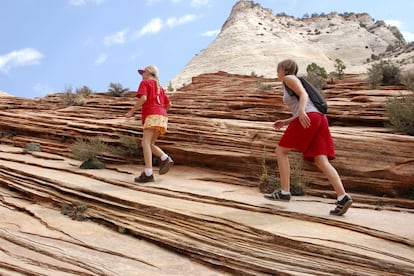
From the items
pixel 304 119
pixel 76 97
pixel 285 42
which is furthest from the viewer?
pixel 285 42

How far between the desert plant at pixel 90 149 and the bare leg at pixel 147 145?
5.86ft

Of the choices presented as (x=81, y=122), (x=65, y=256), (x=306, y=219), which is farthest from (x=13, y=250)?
(x=81, y=122)

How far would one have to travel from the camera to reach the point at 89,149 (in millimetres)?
9711

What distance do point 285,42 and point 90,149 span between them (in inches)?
1571

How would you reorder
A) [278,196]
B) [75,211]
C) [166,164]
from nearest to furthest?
[75,211], [278,196], [166,164]

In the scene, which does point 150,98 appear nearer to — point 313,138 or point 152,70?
point 152,70

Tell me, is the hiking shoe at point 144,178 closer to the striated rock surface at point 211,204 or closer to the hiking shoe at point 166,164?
the striated rock surface at point 211,204

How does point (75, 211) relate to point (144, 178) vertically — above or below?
below

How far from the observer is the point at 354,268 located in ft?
15.1

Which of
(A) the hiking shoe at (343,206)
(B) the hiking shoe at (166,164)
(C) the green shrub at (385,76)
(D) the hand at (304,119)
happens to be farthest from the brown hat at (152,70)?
(C) the green shrub at (385,76)

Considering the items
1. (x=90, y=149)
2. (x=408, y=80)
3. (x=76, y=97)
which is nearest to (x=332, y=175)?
(x=90, y=149)

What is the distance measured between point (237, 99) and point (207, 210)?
5.55 meters

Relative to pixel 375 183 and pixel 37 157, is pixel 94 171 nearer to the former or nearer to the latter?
pixel 37 157

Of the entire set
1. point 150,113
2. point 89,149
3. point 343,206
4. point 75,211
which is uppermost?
point 150,113
